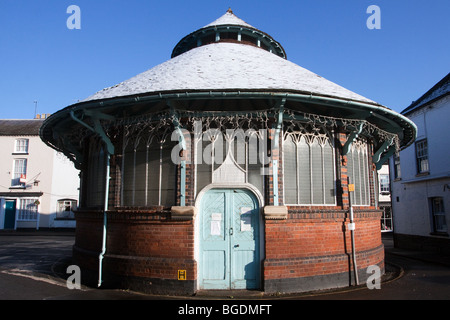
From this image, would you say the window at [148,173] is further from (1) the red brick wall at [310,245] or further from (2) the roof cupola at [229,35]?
(2) the roof cupola at [229,35]

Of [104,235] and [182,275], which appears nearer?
[182,275]

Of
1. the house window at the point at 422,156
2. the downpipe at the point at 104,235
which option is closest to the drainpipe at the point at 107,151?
the downpipe at the point at 104,235

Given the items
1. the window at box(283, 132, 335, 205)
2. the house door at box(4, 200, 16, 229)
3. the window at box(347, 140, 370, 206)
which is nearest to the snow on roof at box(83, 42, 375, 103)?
the window at box(283, 132, 335, 205)

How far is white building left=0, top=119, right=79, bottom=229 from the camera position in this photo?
28.0 m

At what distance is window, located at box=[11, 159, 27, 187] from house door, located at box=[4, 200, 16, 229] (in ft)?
5.17

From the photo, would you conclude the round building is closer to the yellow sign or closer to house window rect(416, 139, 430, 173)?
the yellow sign

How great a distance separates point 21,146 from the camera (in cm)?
2855

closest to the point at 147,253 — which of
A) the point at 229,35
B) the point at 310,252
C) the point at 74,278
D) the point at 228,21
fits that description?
the point at 74,278

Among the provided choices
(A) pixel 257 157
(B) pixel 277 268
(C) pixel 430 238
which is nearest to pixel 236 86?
(A) pixel 257 157

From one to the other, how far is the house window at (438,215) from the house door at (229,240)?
11.2 m

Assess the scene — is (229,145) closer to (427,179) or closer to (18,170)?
(427,179)

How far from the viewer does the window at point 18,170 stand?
28234 mm

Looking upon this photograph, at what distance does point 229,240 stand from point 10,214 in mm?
27570

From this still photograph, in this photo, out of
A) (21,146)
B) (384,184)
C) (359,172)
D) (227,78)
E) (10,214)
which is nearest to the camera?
(227,78)
